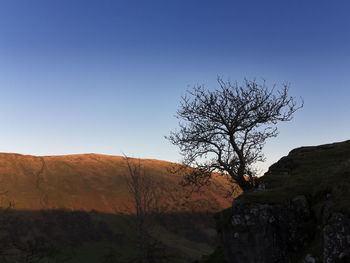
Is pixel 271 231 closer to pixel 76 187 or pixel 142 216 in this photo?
pixel 142 216

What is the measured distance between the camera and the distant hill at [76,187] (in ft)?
187

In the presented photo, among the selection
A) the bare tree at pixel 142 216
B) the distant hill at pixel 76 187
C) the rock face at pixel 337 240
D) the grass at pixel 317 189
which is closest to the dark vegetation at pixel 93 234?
the distant hill at pixel 76 187

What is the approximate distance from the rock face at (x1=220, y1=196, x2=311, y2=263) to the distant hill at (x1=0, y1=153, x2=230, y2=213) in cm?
4084

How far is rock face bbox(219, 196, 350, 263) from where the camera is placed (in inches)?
377

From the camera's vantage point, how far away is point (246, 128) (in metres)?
18.1

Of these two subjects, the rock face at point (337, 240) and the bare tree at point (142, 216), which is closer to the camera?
the rock face at point (337, 240)

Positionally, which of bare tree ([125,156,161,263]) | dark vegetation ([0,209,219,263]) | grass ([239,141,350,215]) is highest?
grass ([239,141,350,215])

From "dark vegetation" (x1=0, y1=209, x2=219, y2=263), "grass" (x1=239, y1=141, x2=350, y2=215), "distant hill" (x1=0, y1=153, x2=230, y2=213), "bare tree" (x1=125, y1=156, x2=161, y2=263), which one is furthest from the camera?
"distant hill" (x1=0, y1=153, x2=230, y2=213)

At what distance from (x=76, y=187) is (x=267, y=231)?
201ft

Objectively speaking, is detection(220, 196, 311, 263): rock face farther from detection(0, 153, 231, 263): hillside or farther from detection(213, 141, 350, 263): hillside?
detection(0, 153, 231, 263): hillside

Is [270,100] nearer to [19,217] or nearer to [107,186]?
[19,217]

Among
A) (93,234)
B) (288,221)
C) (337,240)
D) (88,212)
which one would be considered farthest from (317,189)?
(88,212)

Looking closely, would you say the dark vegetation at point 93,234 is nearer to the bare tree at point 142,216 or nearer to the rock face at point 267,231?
the bare tree at point 142,216

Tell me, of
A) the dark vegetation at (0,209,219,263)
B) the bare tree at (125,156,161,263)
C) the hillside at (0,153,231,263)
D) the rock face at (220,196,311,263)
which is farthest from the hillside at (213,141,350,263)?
the dark vegetation at (0,209,219,263)
